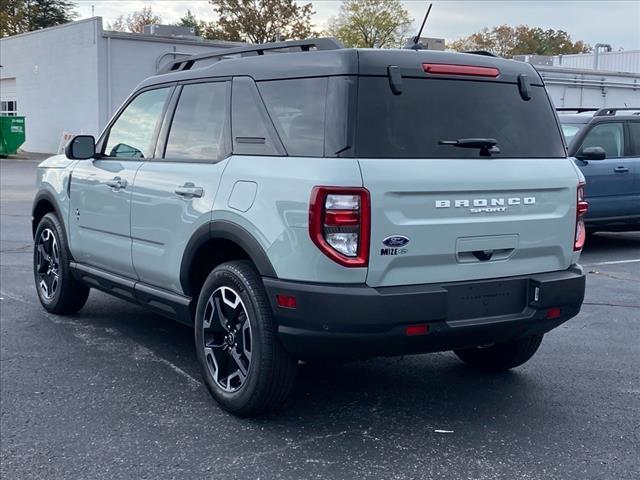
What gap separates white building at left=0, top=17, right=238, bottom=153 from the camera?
103 feet

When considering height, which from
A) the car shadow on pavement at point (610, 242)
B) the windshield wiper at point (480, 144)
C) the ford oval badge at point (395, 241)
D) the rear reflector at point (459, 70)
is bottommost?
the car shadow on pavement at point (610, 242)

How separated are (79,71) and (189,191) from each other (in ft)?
97.0

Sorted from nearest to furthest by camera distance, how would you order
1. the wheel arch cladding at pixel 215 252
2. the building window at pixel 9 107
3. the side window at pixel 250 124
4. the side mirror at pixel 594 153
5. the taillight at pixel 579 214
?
the wheel arch cladding at pixel 215 252 < the side window at pixel 250 124 < the taillight at pixel 579 214 < the side mirror at pixel 594 153 < the building window at pixel 9 107

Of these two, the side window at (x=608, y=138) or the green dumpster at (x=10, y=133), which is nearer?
the side window at (x=608, y=138)

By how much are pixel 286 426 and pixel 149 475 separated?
887 mm

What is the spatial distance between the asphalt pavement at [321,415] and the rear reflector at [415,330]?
0.61 m

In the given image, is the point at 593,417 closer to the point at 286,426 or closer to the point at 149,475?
the point at 286,426

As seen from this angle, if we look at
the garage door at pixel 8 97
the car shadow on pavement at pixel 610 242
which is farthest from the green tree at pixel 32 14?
the car shadow on pavement at pixel 610 242

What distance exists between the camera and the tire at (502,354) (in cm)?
531

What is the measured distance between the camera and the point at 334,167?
3.99 m

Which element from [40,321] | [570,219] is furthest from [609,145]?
[40,321]

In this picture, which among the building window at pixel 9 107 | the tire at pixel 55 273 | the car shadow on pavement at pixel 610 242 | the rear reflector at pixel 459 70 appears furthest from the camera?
the building window at pixel 9 107

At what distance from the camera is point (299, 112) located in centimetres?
436

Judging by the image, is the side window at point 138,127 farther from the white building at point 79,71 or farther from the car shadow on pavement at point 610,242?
the white building at point 79,71
